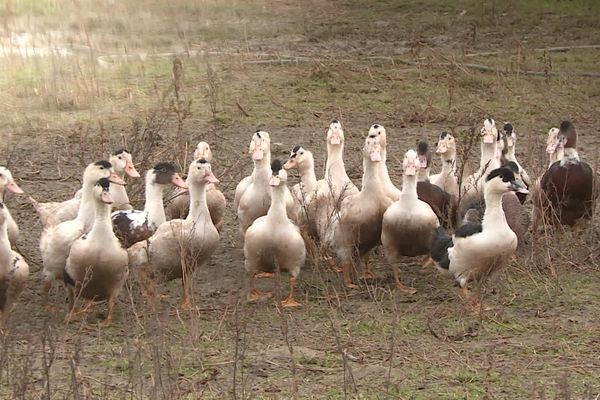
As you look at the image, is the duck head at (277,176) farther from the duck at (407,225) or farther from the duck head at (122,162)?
the duck head at (122,162)

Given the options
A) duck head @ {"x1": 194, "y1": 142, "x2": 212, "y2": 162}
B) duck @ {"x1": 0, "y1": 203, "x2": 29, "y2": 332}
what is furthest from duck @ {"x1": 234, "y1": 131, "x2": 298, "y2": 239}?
duck @ {"x1": 0, "y1": 203, "x2": 29, "y2": 332}

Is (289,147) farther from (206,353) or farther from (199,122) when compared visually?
(206,353)

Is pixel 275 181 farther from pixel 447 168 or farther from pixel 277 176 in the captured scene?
pixel 447 168

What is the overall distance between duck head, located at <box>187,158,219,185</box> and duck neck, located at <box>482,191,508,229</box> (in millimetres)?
1687

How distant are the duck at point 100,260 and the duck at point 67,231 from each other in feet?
0.60

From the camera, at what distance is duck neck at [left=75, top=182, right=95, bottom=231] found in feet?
24.6

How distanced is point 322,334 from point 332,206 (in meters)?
1.49

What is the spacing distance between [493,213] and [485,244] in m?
0.20

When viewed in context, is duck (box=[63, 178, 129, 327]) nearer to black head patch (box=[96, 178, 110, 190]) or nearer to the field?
black head patch (box=[96, 178, 110, 190])

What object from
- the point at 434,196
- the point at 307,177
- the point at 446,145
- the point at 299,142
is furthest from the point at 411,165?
the point at 299,142

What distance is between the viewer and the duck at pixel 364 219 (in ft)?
25.6

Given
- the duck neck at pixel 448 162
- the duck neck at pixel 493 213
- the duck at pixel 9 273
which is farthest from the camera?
the duck neck at pixel 448 162

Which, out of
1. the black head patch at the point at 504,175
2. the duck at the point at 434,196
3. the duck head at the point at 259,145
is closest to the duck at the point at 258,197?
the duck head at the point at 259,145

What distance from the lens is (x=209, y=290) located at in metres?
7.73
